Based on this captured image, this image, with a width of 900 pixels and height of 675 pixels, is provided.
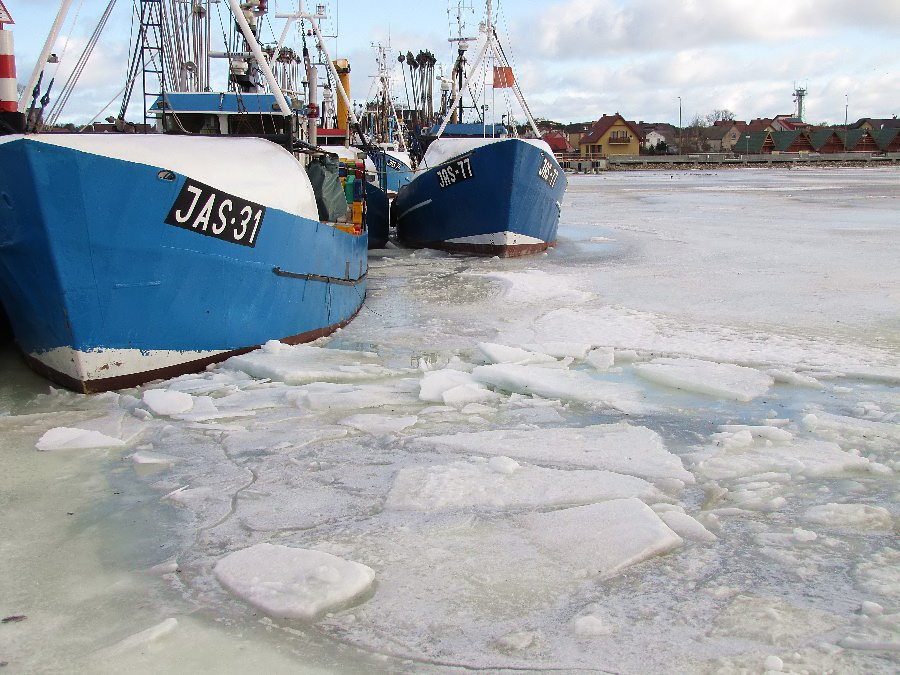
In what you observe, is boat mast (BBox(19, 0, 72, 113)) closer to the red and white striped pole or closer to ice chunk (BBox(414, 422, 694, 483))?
the red and white striped pole

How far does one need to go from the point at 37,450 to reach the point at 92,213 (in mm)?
1627

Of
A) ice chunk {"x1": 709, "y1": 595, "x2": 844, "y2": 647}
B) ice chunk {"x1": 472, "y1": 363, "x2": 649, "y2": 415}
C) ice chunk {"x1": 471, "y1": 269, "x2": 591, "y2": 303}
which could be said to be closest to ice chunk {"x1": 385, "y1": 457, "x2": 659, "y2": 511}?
ice chunk {"x1": 709, "y1": 595, "x2": 844, "y2": 647}

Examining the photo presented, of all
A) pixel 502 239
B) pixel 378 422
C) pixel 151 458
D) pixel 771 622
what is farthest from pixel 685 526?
pixel 502 239

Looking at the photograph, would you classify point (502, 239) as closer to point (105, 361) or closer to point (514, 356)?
point (514, 356)

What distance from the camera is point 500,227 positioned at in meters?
15.0

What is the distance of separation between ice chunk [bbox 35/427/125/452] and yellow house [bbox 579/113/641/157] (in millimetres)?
93528

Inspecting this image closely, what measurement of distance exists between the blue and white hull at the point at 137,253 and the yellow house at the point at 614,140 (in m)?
91.3

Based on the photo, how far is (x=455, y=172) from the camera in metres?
15.3

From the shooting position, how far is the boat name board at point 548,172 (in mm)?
15609

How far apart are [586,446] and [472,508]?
0.96 meters

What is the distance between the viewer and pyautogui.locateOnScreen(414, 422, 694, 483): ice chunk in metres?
3.93

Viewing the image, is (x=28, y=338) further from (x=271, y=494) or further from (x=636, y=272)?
(x=636, y=272)

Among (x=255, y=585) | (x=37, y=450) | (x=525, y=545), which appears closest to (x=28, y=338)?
(x=37, y=450)

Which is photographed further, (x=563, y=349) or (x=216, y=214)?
(x=563, y=349)
